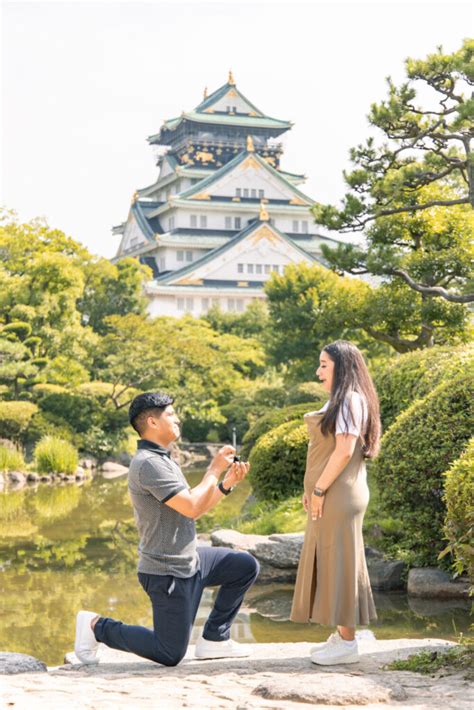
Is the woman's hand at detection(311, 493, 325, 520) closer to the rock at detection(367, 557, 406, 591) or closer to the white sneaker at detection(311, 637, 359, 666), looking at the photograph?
the white sneaker at detection(311, 637, 359, 666)

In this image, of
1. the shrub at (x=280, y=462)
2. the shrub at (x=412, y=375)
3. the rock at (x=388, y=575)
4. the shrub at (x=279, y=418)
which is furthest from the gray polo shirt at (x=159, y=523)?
the shrub at (x=279, y=418)

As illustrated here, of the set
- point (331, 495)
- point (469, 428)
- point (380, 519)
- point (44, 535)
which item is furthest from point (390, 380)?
point (331, 495)

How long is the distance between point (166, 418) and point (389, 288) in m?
10.2

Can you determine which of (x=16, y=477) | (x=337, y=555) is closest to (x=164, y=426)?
(x=337, y=555)

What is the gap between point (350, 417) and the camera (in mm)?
4445

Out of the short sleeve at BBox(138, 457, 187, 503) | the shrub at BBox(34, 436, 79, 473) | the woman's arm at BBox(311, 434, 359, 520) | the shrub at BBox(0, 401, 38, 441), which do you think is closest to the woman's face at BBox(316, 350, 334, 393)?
the woman's arm at BBox(311, 434, 359, 520)

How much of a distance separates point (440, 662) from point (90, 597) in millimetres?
4301

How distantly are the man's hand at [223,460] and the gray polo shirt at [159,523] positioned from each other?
0.17 metres

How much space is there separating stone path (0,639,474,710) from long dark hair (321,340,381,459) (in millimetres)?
1013

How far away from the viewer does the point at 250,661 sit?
4.62 metres

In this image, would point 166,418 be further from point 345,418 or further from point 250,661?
point 250,661

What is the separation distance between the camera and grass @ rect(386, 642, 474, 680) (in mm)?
4273

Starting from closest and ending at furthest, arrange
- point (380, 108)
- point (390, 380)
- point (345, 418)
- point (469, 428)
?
point (345, 418)
point (469, 428)
point (390, 380)
point (380, 108)

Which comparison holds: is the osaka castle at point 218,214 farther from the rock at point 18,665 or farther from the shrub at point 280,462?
the rock at point 18,665
